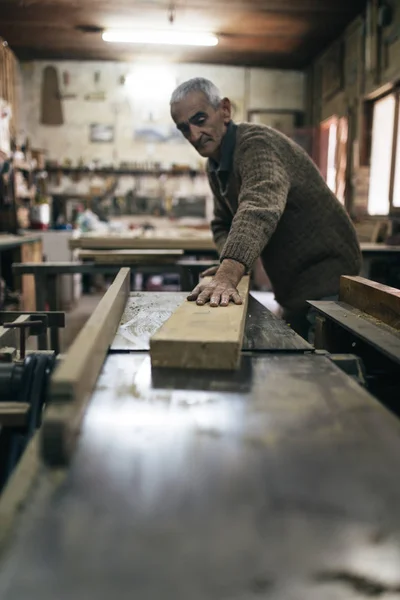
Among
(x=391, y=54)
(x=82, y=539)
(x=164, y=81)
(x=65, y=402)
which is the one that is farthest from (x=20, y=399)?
(x=164, y=81)

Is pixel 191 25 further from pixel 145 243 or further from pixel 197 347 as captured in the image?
pixel 197 347

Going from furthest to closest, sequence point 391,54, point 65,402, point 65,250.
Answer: point 65,250 < point 391,54 < point 65,402

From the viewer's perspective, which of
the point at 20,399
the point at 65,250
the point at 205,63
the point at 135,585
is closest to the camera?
the point at 135,585

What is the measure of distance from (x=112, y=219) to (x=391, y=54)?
464 cm

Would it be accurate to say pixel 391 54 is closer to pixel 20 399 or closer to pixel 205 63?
pixel 205 63

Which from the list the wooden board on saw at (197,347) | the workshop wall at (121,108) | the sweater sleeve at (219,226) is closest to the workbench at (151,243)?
the sweater sleeve at (219,226)

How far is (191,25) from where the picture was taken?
640 cm

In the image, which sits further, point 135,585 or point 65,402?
point 65,402

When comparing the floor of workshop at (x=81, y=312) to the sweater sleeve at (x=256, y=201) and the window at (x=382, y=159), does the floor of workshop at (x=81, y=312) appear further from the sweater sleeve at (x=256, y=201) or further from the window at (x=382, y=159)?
the sweater sleeve at (x=256, y=201)

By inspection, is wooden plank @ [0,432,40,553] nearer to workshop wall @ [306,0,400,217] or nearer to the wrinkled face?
the wrinkled face

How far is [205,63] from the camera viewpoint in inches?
322

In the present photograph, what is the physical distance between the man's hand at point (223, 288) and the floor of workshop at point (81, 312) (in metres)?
2.02

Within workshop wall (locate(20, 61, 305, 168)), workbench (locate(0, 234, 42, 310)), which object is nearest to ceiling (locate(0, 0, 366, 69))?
workshop wall (locate(20, 61, 305, 168))

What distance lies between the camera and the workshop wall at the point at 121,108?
323 inches
